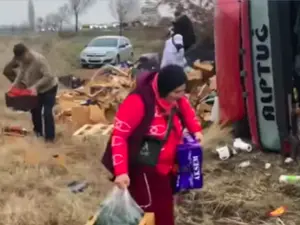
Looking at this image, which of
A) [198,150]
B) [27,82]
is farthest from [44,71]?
[198,150]

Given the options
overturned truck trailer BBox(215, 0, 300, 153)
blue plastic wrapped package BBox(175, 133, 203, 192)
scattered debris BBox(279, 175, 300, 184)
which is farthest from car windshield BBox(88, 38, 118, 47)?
blue plastic wrapped package BBox(175, 133, 203, 192)

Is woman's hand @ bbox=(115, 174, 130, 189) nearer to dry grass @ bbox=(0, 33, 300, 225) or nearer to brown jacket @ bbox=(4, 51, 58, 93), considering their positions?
dry grass @ bbox=(0, 33, 300, 225)

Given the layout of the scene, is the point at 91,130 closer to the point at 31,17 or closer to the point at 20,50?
the point at 20,50

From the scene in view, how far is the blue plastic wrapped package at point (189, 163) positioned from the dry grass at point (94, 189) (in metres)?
1.41

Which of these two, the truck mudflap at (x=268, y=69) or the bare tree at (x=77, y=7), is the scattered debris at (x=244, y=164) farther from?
the bare tree at (x=77, y=7)

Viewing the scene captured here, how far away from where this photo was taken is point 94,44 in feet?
108

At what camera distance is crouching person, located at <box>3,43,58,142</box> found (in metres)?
9.99

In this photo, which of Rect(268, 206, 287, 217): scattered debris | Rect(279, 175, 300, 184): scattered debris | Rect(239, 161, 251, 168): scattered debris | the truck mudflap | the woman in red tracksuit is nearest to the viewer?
the woman in red tracksuit

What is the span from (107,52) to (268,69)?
77.6 ft

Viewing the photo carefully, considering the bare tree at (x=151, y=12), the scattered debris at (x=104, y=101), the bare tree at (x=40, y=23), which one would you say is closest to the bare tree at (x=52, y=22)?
the bare tree at (x=40, y=23)

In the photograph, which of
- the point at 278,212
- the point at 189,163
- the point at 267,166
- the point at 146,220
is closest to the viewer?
the point at 146,220

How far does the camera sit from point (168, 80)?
15.1ft

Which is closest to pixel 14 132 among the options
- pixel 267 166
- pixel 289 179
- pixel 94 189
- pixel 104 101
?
pixel 104 101

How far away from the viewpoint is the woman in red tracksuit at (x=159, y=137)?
458cm
